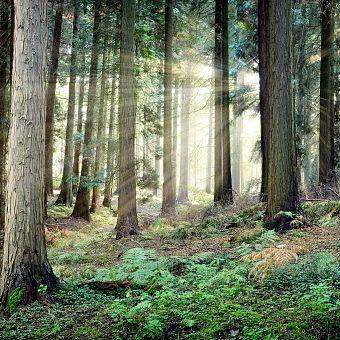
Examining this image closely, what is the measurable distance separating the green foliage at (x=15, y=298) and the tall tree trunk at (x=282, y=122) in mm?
5083

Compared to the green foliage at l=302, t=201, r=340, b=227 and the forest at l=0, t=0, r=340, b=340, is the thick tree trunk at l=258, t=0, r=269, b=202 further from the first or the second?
the green foliage at l=302, t=201, r=340, b=227

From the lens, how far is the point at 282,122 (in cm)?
819

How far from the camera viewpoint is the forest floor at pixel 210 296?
3.90 metres

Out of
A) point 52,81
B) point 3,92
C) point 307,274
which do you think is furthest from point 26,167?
point 52,81

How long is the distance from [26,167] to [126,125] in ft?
19.6

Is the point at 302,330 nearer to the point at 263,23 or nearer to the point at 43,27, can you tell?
the point at 43,27

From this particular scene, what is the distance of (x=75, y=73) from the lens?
17984 mm

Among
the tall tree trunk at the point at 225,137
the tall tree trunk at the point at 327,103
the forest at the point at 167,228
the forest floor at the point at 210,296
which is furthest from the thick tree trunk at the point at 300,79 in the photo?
the forest floor at the point at 210,296

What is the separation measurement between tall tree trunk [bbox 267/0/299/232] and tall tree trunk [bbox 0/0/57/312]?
188 inches

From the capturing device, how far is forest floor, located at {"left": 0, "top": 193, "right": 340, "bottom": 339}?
12.8 feet

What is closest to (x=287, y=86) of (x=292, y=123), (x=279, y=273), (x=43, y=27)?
(x=292, y=123)

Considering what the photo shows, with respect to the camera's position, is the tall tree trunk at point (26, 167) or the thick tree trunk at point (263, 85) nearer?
the tall tree trunk at point (26, 167)

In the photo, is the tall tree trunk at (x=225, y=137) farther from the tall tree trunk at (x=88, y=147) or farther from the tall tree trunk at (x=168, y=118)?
the tall tree trunk at (x=88, y=147)

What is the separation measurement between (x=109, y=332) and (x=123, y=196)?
285 inches
